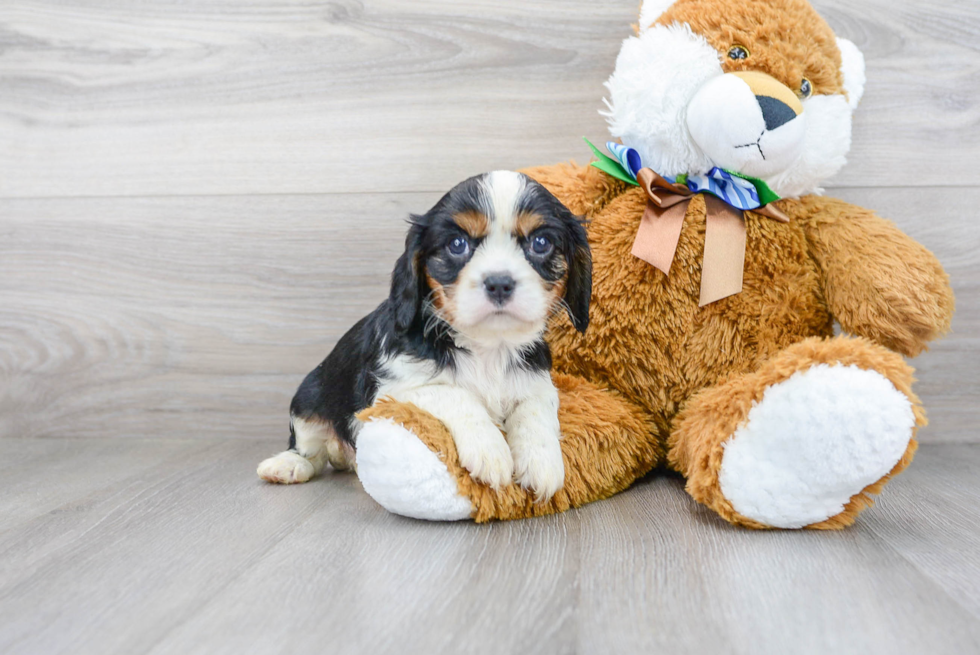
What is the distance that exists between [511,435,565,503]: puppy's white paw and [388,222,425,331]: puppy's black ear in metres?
0.32

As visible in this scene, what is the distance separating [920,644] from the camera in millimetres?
920

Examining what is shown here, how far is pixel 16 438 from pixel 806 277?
7.67 ft

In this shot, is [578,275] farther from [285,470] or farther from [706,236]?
[285,470]

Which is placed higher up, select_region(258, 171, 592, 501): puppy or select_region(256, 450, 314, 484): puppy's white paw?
select_region(258, 171, 592, 501): puppy

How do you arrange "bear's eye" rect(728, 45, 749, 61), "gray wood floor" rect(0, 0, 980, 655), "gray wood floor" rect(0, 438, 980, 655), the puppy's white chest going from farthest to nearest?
"gray wood floor" rect(0, 0, 980, 655)
"bear's eye" rect(728, 45, 749, 61)
the puppy's white chest
"gray wood floor" rect(0, 438, 980, 655)

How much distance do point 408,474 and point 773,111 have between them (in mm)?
1022

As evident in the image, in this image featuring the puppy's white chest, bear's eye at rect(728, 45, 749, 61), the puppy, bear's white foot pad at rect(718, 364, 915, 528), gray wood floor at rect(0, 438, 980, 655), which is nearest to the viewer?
gray wood floor at rect(0, 438, 980, 655)

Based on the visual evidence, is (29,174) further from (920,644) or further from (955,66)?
(955,66)

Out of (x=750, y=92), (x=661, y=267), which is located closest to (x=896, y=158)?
(x=750, y=92)

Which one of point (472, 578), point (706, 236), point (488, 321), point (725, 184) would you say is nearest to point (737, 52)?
point (725, 184)

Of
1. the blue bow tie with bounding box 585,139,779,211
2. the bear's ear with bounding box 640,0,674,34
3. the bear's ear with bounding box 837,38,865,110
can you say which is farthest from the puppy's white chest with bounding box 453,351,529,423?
the bear's ear with bounding box 837,38,865,110

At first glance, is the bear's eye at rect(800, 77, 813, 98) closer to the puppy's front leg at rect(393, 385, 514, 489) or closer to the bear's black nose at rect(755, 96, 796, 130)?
the bear's black nose at rect(755, 96, 796, 130)

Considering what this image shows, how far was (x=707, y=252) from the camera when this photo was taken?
162 centimetres

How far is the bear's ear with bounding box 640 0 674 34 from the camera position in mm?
1737
